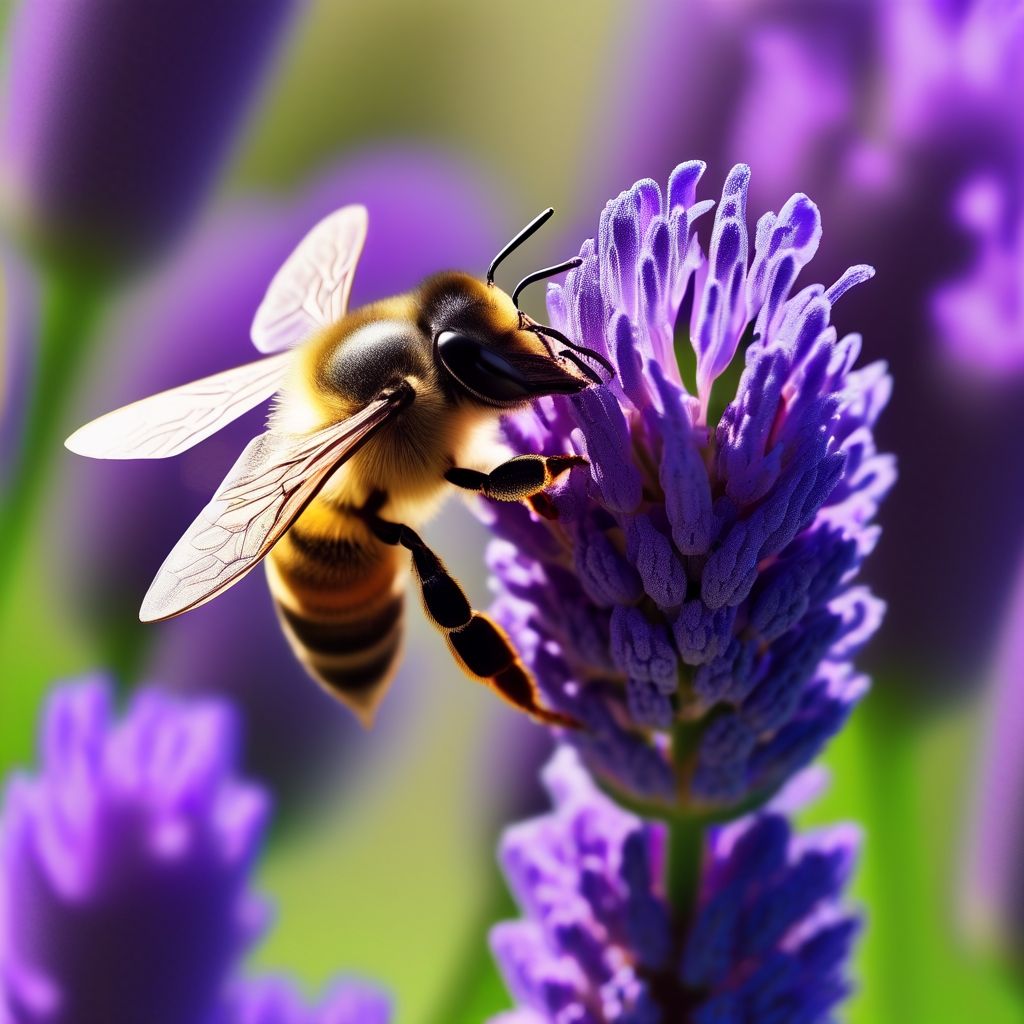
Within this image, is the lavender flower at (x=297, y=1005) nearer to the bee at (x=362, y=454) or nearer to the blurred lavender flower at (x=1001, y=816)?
the bee at (x=362, y=454)

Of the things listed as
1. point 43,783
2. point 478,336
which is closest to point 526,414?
point 478,336

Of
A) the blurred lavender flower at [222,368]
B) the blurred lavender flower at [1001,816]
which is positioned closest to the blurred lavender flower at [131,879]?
the blurred lavender flower at [222,368]

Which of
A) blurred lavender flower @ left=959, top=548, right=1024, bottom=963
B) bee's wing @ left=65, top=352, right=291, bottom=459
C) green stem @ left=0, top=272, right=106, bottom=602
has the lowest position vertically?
blurred lavender flower @ left=959, top=548, right=1024, bottom=963

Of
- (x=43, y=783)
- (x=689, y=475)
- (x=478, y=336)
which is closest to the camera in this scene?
(x=689, y=475)

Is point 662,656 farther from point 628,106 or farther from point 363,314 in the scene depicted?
point 628,106

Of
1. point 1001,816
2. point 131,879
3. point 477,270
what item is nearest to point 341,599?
point 131,879

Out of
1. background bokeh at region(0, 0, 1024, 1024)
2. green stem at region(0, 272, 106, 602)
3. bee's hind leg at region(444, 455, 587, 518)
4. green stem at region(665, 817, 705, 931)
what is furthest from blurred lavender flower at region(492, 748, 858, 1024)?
green stem at region(0, 272, 106, 602)

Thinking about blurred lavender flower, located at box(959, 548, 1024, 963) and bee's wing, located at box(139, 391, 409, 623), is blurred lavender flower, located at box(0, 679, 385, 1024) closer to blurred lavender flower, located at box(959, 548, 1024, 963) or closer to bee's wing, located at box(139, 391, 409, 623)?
bee's wing, located at box(139, 391, 409, 623)
